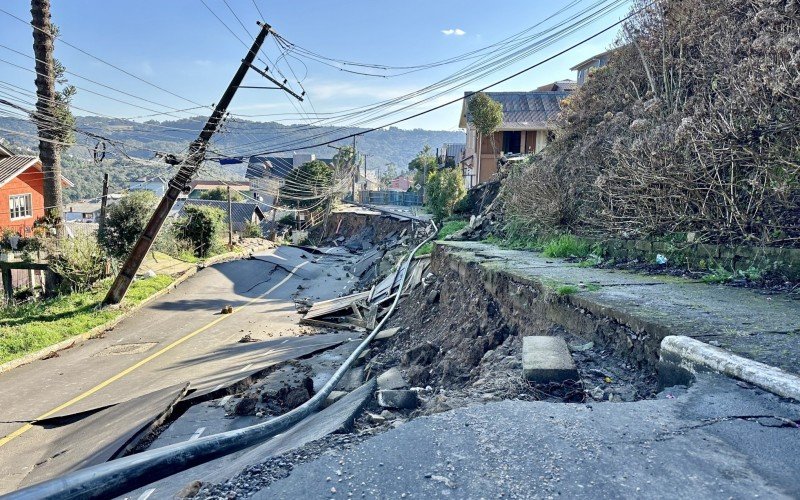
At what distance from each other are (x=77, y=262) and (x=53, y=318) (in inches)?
124

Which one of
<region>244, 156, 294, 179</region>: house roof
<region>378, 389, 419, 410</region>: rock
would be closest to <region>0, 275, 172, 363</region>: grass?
<region>378, 389, 419, 410</region>: rock

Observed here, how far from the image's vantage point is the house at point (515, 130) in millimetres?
30531

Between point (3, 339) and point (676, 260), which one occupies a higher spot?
point (676, 260)

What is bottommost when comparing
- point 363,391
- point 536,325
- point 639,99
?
point 363,391

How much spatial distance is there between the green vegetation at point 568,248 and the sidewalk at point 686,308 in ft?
5.83

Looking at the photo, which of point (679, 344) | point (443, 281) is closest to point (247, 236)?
point (443, 281)

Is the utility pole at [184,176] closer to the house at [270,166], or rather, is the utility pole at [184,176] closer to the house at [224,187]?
the house at [224,187]

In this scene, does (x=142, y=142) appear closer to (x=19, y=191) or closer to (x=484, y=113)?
(x=19, y=191)

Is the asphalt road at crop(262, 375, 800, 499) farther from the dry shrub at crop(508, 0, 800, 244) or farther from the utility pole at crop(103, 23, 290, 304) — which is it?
the utility pole at crop(103, 23, 290, 304)

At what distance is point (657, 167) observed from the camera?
7176 mm

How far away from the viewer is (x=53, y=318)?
44.9 ft

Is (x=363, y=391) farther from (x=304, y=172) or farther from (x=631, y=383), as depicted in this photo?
(x=304, y=172)

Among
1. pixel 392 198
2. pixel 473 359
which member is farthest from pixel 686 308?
pixel 392 198

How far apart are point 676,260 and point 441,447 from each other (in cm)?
566
